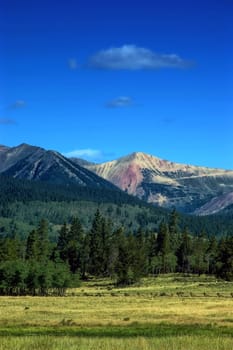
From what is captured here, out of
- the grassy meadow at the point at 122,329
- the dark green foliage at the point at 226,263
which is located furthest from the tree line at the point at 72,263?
the grassy meadow at the point at 122,329

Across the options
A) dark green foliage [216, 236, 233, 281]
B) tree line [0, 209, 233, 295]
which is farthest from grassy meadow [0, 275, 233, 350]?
dark green foliage [216, 236, 233, 281]

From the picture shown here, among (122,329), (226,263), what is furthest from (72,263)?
(122,329)

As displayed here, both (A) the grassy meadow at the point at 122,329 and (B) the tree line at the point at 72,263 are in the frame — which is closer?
(A) the grassy meadow at the point at 122,329

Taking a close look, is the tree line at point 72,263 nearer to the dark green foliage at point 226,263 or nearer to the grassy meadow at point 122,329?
the dark green foliage at point 226,263

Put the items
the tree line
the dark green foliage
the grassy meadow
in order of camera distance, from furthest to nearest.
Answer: the dark green foliage → the tree line → the grassy meadow


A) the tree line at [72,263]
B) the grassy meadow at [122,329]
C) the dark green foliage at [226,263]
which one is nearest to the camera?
the grassy meadow at [122,329]

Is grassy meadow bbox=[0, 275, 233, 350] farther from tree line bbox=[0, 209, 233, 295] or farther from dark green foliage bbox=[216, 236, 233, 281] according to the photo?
dark green foliage bbox=[216, 236, 233, 281]

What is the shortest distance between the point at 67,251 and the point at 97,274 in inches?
476

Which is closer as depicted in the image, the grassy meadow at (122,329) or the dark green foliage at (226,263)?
the grassy meadow at (122,329)

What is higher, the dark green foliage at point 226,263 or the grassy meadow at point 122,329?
the dark green foliage at point 226,263

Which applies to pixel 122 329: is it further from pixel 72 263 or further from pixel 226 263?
pixel 72 263

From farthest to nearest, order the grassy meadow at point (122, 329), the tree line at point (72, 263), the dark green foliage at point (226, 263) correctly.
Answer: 1. the dark green foliage at point (226, 263)
2. the tree line at point (72, 263)
3. the grassy meadow at point (122, 329)

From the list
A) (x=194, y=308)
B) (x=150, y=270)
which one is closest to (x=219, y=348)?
(x=194, y=308)

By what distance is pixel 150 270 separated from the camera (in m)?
199
